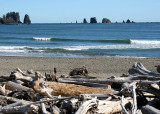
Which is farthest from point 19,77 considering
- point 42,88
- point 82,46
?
point 82,46

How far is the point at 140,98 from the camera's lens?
17.2ft

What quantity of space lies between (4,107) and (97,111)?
145 cm

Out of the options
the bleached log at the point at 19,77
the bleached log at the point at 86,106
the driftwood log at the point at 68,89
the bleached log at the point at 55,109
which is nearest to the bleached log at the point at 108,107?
the bleached log at the point at 86,106

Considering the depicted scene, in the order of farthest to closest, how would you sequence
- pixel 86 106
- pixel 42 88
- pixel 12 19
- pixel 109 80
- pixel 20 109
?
1. pixel 12 19
2. pixel 109 80
3. pixel 42 88
4. pixel 20 109
5. pixel 86 106

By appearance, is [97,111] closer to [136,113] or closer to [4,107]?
[136,113]

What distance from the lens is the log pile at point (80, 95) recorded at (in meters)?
4.53

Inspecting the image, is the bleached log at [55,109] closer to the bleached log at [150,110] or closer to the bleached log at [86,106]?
the bleached log at [86,106]

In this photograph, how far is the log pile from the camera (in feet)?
14.9

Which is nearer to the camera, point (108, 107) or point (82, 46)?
point (108, 107)

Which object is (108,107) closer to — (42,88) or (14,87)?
(42,88)

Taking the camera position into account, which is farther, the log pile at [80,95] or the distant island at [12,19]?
the distant island at [12,19]

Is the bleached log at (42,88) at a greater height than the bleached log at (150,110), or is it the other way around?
the bleached log at (42,88)

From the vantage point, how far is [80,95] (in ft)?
15.2

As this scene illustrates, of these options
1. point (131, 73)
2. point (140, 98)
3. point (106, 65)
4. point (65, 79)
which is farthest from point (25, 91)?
point (106, 65)
